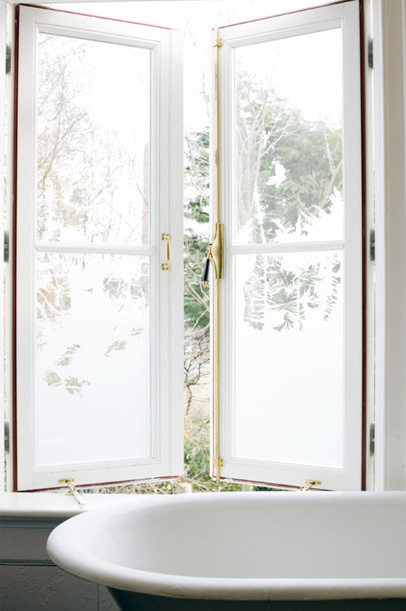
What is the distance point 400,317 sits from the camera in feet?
7.39

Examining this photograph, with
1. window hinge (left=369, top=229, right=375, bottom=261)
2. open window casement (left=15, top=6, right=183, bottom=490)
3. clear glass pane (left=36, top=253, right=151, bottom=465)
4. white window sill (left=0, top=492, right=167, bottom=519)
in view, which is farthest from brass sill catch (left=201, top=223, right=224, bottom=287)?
white window sill (left=0, top=492, right=167, bottom=519)

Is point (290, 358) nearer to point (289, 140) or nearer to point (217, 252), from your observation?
point (217, 252)

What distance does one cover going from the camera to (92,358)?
97.7 inches

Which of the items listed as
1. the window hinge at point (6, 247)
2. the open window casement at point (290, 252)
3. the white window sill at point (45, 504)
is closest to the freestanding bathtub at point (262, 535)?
the white window sill at point (45, 504)

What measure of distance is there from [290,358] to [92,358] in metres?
0.67

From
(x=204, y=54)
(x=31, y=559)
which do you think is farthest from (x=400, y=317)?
(x=204, y=54)

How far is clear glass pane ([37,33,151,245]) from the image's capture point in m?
2.47

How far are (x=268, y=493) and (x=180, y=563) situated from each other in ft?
1.03

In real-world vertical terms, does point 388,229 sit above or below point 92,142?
below

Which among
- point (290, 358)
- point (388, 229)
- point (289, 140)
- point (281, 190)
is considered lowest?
point (290, 358)

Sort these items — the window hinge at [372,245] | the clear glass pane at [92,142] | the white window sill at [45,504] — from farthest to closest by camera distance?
the clear glass pane at [92,142], the window hinge at [372,245], the white window sill at [45,504]

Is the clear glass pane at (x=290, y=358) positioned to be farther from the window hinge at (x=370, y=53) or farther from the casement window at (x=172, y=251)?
the window hinge at (x=370, y=53)

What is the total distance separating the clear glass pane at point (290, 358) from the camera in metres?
2.43


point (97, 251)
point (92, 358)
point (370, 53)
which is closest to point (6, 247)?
point (97, 251)
